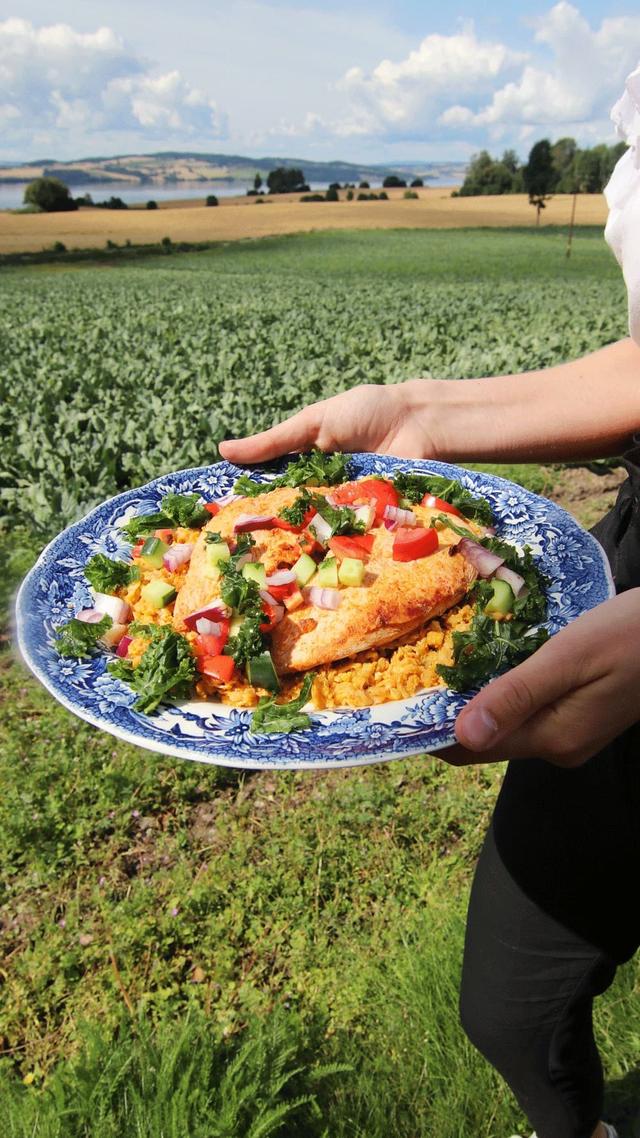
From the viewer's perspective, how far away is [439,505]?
317 cm

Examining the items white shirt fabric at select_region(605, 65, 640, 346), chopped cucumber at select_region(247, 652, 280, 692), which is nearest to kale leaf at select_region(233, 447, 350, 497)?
chopped cucumber at select_region(247, 652, 280, 692)

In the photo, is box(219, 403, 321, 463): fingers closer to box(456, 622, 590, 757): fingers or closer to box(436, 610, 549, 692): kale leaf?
box(436, 610, 549, 692): kale leaf

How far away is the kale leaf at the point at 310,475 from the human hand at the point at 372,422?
0.25 meters

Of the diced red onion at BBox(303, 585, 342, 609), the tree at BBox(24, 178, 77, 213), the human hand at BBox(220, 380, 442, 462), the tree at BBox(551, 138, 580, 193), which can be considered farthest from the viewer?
the tree at BBox(551, 138, 580, 193)

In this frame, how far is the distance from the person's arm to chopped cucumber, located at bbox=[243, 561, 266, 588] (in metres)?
1.20

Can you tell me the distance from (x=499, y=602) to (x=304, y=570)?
0.72m

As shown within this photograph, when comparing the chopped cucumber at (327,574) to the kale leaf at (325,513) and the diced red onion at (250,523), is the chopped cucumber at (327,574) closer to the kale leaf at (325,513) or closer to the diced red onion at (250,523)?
the kale leaf at (325,513)

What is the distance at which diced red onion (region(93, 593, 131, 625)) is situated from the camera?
277 cm

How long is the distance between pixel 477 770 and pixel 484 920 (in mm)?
2739

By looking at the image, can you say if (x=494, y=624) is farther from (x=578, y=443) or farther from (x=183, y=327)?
(x=183, y=327)

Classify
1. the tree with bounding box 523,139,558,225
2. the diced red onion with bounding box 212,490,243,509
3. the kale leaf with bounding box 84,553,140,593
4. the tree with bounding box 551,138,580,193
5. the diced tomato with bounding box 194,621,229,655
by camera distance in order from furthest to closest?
1. the tree with bounding box 523,139,558,225
2. the tree with bounding box 551,138,580,193
3. the diced red onion with bounding box 212,490,243,509
4. the kale leaf with bounding box 84,553,140,593
5. the diced tomato with bounding box 194,621,229,655

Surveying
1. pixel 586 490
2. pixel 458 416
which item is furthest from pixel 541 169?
pixel 458 416

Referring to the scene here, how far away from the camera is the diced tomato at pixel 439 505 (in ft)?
10.4

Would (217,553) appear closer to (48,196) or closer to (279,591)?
(279,591)
